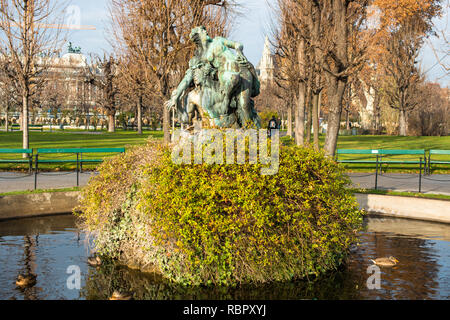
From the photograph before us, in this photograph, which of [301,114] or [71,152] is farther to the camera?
[301,114]

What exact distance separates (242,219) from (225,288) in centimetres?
98

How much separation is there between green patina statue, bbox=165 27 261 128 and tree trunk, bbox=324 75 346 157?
6.38 metres

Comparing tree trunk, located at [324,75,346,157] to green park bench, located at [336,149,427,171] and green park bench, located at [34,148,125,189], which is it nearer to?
green park bench, located at [336,149,427,171]

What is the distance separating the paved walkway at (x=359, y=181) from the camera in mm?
14500

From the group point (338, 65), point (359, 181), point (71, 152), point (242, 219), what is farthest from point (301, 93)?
point (242, 219)

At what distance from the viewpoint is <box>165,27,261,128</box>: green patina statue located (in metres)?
10.5

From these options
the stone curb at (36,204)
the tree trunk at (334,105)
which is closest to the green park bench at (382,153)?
the tree trunk at (334,105)

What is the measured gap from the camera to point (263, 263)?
6.69 meters

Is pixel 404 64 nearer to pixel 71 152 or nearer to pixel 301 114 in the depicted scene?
pixel 301 114

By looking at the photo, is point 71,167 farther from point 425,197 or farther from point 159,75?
point 425,197

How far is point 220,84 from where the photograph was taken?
10.6 m

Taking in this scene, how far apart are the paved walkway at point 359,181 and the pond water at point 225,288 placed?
4357 millimetres

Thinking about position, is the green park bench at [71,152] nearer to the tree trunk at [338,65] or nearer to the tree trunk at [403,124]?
the tree trunk at [338,65]

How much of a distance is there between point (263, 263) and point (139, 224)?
6.47 ft
